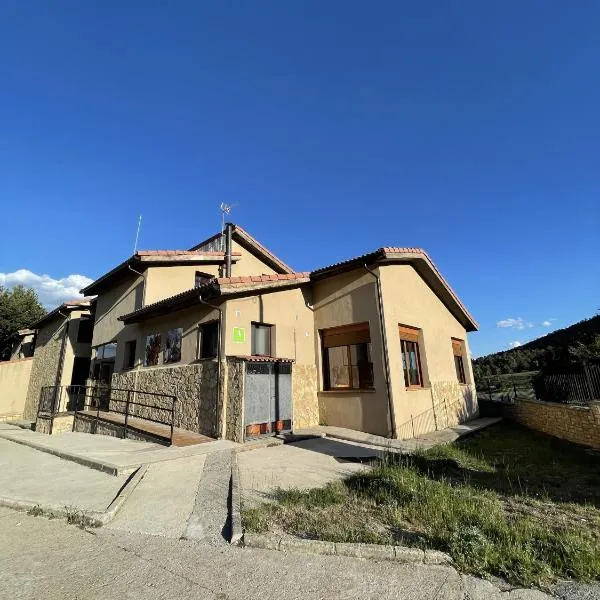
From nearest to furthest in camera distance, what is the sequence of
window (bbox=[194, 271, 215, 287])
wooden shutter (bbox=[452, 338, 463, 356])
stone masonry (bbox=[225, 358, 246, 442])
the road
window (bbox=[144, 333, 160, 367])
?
the road < stone masonry (bbox=[225, 358, 246, 442]) < window (bbox=[144, 333, 160, 367]) < window (bbox=[194, 271, 215, 287]) < wooden shutter (bbox=[452, 338, 463, 356])

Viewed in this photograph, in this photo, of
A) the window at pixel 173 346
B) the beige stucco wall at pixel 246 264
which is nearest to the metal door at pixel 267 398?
the window at pixel 173 346

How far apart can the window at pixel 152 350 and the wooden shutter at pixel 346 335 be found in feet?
19.1

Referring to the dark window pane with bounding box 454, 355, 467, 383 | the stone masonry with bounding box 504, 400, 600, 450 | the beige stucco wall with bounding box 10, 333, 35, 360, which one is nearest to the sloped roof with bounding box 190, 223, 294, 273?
the dark window pane with bounding box 454, 355, 467, 383

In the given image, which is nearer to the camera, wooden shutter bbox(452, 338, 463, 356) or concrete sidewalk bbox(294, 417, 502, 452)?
concrete sidewalk bbox(294, 417, 502, 452)

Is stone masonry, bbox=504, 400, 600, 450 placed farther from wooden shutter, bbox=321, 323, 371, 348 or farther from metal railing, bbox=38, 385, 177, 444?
metal railing, bbox=38, 385, 177, 444

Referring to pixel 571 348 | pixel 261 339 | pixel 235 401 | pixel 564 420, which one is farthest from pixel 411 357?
pixel 571 348

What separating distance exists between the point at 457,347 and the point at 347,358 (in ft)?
26.5

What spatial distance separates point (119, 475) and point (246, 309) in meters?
5.27

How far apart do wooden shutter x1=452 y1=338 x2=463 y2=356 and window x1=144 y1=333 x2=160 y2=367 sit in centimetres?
1277

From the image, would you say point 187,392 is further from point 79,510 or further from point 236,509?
point 236,509

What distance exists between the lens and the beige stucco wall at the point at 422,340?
1054 centimetres

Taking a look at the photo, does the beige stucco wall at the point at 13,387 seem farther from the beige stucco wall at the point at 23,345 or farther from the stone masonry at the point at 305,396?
the stone masonry at the point at 305,396

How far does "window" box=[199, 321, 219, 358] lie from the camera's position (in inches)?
401

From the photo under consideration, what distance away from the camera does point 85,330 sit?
1995 cm
